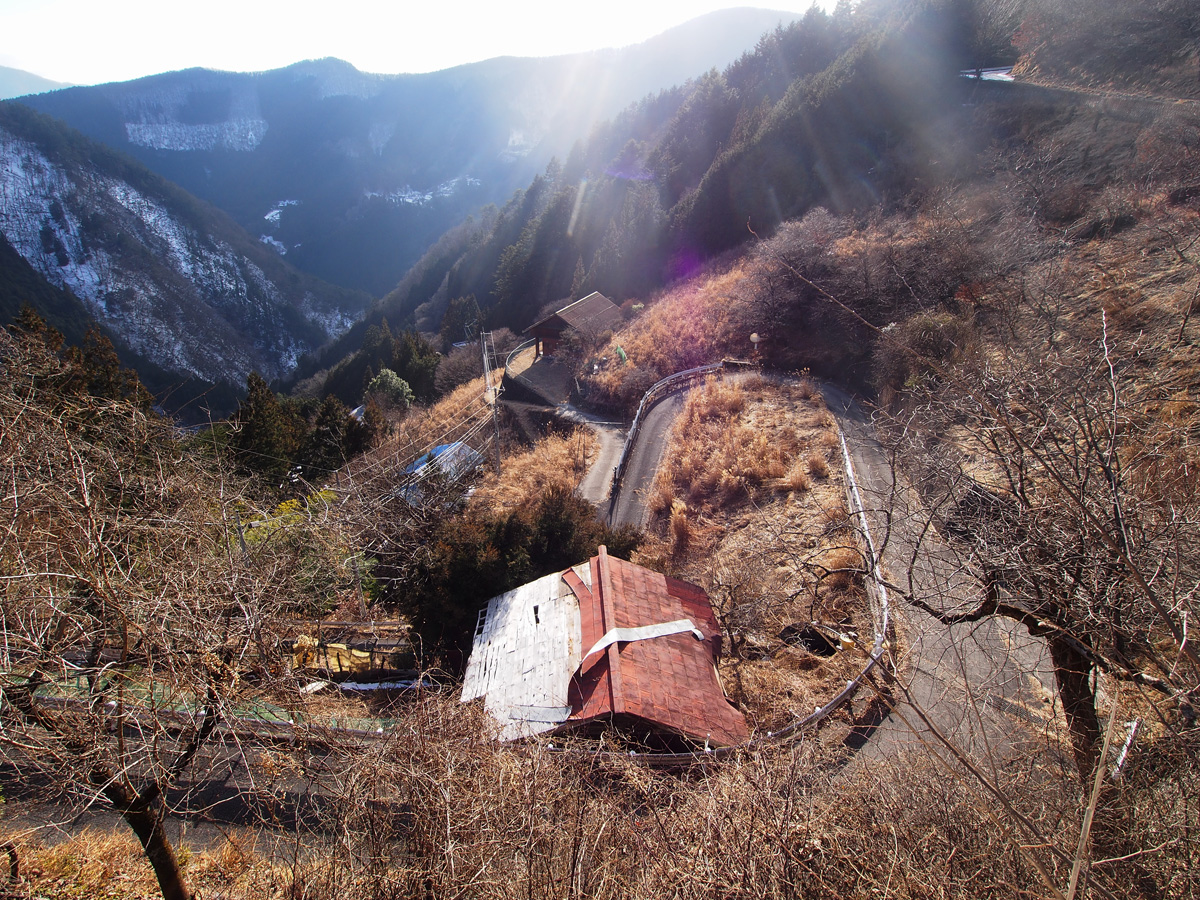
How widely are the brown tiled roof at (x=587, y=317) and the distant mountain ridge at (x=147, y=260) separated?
64781 mm

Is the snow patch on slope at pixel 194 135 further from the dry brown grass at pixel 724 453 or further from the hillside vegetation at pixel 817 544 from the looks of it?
the dry brown grass at pixel 724 453

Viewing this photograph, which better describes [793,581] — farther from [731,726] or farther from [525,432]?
[525,432]

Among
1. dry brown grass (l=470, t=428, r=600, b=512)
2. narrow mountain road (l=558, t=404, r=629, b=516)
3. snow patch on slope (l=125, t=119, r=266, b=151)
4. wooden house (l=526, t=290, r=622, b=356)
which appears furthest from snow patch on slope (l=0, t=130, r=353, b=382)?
snow patch on slope (l=125, t=119, r=266, b=151)

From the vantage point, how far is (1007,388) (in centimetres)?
418

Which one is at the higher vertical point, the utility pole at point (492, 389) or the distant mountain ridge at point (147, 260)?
the distant mountain ridge at point (147, 260)

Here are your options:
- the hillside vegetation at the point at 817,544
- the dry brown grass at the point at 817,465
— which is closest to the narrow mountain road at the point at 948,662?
the hillside vegetation at the point at 817,544

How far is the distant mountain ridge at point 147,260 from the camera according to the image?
282 feet

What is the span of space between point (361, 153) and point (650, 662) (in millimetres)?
233675

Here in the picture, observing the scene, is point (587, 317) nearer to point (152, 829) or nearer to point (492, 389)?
point (492, 389)

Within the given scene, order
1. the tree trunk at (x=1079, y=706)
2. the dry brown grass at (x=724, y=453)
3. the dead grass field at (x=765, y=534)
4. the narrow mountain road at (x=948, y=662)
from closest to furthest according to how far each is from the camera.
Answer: the tree trunk at (x=1079, y=706)
the narrow mountain road at (x=948, y=662)
the dead grass field at (x=765, y=534)
the dry brown grass at (x=724, y=453)

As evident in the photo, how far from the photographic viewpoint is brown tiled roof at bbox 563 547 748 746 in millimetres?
6859

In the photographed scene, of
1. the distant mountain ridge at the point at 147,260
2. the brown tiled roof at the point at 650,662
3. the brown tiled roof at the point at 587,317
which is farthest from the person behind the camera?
the distant mountain ridge at the point at 147,260

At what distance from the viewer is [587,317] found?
33094mm

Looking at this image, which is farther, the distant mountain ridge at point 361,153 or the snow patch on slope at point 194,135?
the snow patch on slope at point 194,135
